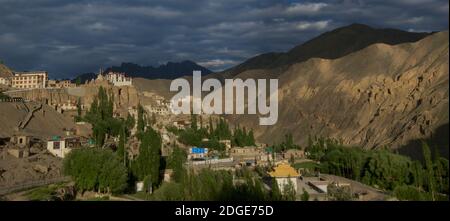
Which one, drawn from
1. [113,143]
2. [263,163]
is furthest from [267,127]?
[113,143]

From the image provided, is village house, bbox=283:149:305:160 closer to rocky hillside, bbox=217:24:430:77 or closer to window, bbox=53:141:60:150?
window, bbox=53:141:60:150

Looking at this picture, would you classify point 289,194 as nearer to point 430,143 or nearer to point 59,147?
point 59,147

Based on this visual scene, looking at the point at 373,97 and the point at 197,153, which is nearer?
the point at 197,153

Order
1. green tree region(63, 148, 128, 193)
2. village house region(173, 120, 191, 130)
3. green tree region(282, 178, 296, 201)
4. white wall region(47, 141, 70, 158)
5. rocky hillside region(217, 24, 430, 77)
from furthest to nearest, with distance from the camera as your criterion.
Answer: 1. rocky hillside region(217, 24, 430, 77)
2. village house region(173, 120, 191, 130)
3. white wall region(47, 141, 70, 158)
4. green tree region(63, 148, 128, 193)
5. green tree region(282, 178, 296, 201)

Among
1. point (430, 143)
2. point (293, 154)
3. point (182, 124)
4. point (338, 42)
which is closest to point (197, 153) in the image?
point (293, 154)

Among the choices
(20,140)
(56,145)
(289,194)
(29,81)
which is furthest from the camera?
(29,81)

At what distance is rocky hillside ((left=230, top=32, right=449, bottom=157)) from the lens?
7169 cm

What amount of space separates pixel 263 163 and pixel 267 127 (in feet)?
175

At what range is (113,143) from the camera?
44.5 metres

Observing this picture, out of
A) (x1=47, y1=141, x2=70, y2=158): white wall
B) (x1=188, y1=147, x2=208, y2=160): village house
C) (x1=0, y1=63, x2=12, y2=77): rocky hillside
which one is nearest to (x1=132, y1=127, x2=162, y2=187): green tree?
(x1=47, y1=141, x2=70, y2=158): white wall

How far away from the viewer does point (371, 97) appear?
91.3m
